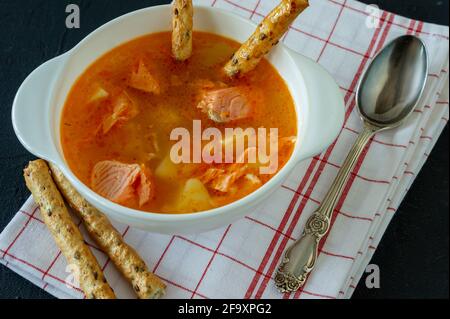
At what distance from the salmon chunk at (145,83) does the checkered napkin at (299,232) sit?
1.09 ft

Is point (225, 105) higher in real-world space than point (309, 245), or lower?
higher

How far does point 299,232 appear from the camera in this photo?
4.90ft

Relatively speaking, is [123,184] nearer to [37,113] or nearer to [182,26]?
[37,113]

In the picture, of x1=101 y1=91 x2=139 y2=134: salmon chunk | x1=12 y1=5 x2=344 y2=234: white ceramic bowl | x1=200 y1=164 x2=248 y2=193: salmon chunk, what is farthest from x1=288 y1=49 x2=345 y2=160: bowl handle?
x1=101 y1=91 x2=139 y2=134: salmon chunk

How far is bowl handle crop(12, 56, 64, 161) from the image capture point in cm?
134

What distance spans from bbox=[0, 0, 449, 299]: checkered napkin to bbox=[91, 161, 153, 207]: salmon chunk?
13 cm

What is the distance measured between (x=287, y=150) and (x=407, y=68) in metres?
0.50

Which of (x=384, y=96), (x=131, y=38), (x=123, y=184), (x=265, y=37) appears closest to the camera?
(x=123, y=184)

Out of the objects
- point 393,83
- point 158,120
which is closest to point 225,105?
point 158,120

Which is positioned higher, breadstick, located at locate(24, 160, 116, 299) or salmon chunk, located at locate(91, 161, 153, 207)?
salmon chunk, located at locate(91, 161, 153, 207)

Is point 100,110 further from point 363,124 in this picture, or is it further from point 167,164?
point 363,124

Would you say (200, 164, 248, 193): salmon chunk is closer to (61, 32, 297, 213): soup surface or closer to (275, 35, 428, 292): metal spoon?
(61, 32, 297, 213): soup surface

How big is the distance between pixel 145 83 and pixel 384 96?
25.4 inches

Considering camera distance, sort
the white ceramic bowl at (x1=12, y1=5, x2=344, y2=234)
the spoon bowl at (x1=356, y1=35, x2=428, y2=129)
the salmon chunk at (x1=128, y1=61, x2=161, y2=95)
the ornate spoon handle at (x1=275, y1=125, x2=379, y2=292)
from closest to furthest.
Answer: the white ceramic bowl at (x1=12, y1=5, x2=344, y2=234), the ornate spoon handle at (x1=275, y1=125, x2=379, y2=292), the salmon chunk at (x1=128, y1=61, x2=161, y2=95), the spoon bowl at (x1=356, y1=35, x2=428, y2=129)
